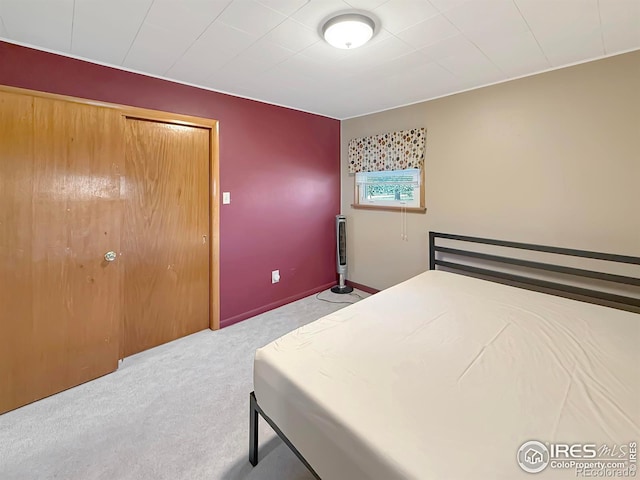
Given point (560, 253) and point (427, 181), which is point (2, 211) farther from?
point (560, 253)

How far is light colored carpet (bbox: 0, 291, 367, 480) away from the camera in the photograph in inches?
58.5

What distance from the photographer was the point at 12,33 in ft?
5.98

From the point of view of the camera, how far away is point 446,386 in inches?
48.1

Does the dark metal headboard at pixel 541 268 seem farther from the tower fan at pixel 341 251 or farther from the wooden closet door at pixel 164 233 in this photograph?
the wooden closet door at pixel 164 233

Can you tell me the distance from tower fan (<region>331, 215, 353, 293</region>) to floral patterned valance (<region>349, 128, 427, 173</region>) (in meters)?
0.72

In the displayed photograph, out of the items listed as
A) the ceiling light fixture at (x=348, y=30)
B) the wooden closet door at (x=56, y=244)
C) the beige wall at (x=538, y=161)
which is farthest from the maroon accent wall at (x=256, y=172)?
the ceiling light fixture at (x=348, y=30)

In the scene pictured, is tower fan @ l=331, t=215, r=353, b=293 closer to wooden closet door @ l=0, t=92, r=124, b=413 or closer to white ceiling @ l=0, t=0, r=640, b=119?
white ceiling @ l=0, t=0, r=640, b=119

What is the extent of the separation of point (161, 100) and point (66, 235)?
1.33m

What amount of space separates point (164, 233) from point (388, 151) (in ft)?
8.51

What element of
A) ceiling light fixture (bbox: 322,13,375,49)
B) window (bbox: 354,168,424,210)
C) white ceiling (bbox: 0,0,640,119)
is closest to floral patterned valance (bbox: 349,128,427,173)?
window (bbox: 354,168,424,210)

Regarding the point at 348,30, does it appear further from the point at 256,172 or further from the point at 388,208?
the point at 388,208

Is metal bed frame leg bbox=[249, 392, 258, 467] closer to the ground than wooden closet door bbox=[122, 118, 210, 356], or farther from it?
closer to the ground

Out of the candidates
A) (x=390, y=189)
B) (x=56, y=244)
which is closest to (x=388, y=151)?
(x=390, y=189)

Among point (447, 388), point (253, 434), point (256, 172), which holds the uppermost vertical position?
point (256, 172)
